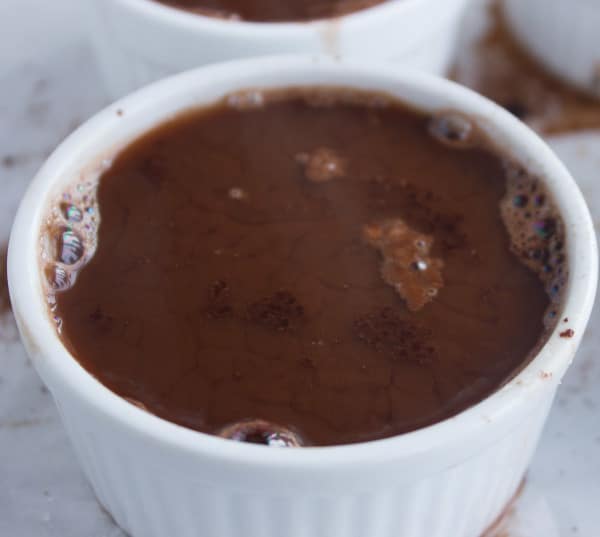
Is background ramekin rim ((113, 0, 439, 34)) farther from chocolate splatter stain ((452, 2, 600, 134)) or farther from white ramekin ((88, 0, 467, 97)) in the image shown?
chocolate splatter stain ((452, 2, 600, 134))

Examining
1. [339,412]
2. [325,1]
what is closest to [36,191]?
[339,412]

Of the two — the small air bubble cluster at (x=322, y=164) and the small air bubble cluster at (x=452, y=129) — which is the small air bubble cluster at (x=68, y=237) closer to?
the small air bubble cluster at (x=322, y=164)

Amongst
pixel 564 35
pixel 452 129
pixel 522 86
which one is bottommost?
pixel 522 86

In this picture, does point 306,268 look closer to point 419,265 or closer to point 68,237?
point 419,265

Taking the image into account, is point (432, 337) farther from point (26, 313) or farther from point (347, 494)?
point (26, 313)

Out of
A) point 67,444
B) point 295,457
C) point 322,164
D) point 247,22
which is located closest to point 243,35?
point 247,22

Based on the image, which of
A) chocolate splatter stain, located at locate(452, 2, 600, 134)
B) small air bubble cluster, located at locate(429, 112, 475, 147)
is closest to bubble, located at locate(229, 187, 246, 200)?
small air bubble cluster, located at locate(429, 112, 475, 147)

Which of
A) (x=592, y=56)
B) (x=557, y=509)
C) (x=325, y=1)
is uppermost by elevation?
(x=325, y=1)
